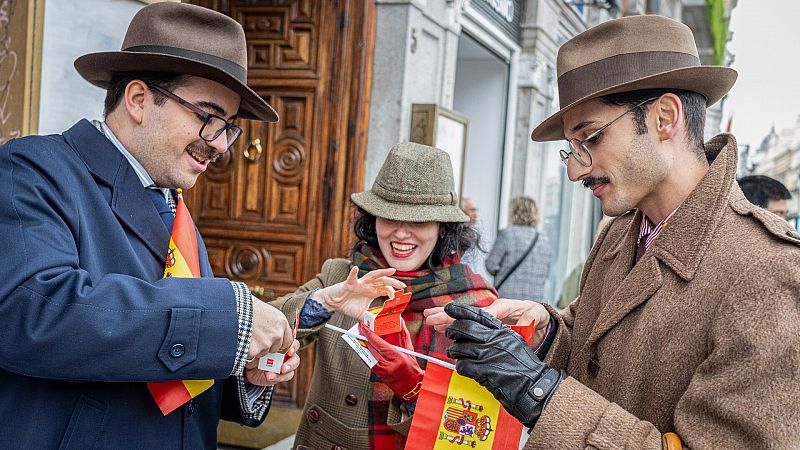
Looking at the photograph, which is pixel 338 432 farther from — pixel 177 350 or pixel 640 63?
pixel 640 63

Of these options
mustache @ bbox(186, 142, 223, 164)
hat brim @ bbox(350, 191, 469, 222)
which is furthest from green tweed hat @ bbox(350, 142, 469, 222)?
mustache @ bbox(186, 142, 223, 164)

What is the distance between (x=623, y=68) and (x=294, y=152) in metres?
3.84

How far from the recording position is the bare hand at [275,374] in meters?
2.06

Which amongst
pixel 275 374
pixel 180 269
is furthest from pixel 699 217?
pixel 180 269

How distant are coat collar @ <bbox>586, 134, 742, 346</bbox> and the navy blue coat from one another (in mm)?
1022

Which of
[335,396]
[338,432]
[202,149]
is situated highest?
[202,149]

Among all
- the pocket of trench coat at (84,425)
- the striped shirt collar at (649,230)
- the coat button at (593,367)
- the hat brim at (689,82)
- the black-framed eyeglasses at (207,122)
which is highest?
the hat brim at (689,82)

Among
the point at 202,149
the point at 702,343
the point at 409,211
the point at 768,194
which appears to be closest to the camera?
the point at 702,343

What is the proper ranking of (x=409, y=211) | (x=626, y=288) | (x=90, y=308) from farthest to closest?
(x=409, y=211), (x=626, y=288), (x=90, y=308)

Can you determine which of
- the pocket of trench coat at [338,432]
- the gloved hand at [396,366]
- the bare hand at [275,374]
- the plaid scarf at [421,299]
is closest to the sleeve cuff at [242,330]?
the bare hand at [275,374]

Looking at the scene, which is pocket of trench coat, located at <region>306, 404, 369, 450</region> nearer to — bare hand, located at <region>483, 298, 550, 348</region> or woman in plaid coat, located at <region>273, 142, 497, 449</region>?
woman in plaid coat, located at <region>273, 142, 497, 449</region>

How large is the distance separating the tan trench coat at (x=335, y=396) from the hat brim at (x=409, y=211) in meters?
0.36

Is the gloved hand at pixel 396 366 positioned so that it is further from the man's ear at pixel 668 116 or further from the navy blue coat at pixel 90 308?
the man's ear at pixel 668 116

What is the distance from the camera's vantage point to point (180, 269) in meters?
1.93
